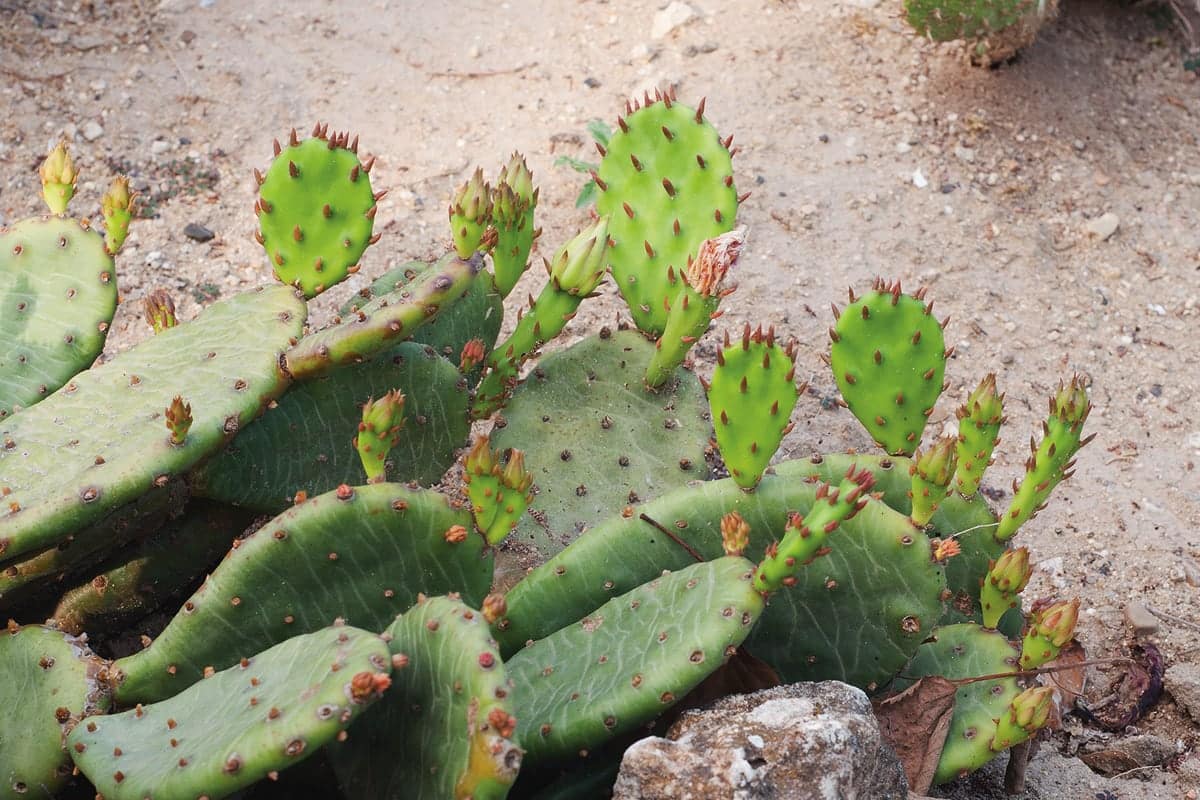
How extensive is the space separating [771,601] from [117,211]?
4.71 feet

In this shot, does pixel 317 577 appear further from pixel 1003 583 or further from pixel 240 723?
pixel 1003 583

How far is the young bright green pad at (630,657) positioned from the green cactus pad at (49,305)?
1042mm

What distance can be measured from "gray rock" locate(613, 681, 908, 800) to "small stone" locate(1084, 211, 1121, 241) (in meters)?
2.24

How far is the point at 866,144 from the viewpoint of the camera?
3643 millimetres

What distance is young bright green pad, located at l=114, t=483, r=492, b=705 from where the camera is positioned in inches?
69.4

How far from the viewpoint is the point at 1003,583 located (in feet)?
6.57

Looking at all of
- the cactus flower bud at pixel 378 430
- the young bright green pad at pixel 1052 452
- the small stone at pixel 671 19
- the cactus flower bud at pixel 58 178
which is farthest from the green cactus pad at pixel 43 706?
the small stone at pixel 671 19

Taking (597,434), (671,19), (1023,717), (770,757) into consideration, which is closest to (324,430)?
(597,434)

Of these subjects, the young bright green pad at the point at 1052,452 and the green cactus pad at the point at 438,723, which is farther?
the young bright green pad at the point at 1052,452

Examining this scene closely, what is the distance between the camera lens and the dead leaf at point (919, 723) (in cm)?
199

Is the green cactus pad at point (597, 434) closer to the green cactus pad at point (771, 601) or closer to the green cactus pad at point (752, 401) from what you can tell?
the green cactus pad at point (771, 601)

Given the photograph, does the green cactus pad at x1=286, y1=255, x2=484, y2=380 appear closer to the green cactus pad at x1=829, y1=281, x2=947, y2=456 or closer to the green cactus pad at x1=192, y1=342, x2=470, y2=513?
the green cactus pad at x1=192, y1=342, x2=470, y2=513

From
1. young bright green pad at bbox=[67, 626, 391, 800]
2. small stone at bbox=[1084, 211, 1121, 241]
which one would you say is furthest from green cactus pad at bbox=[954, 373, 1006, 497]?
small stone at bbox=[1084, 211, 1121, 241]

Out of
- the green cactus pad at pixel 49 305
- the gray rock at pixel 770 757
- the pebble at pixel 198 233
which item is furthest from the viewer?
the pebble at pixel 198 233
